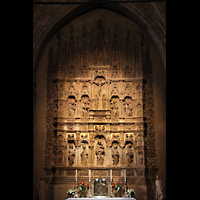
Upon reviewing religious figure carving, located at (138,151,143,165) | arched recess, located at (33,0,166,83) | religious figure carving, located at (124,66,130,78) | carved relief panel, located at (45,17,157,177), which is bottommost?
religious figure carving, located at (138,151,143,165)

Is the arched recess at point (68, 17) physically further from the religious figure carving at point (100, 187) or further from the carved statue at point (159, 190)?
the religious figure carving at point (100, 187)

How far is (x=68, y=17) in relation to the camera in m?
11.9

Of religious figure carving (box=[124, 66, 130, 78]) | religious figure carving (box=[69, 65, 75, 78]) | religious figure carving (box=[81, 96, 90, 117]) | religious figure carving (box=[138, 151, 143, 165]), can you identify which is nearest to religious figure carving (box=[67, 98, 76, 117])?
religious figure carving (box=[81, 96, 90, 117])

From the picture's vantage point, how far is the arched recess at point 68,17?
11.2 m

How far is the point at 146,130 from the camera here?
1145cm

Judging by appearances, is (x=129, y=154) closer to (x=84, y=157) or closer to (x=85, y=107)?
(x=84, y=157)

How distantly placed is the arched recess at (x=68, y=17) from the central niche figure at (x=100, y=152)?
373cm

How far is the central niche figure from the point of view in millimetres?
11250

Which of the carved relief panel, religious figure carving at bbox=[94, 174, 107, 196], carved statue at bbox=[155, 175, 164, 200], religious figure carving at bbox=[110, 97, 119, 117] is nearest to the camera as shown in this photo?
carved statue at bbox=[155, 175, 164, 200]

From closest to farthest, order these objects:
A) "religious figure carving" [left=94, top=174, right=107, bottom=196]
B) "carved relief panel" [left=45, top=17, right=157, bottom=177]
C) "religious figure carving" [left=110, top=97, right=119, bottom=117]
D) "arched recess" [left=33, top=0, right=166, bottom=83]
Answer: "religious figure carving" [left=94, top=174, right=107, bottom=196] < "arched recess" [left=33, top=0, right=166, bottom=83] < "carved relief panel" [left=45, top=17, right=157, bottom=177] < "religious figure carving" [left=110, top=97, right=119, bottom=117]

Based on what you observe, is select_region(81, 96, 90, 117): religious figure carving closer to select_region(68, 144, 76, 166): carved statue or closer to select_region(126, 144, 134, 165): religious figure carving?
select_region(68, 144, 76, 166): carved statue

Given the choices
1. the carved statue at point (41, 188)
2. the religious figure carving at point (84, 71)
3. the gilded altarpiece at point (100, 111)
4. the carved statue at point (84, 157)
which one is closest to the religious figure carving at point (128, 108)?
the gilded altarpiece at point (100, 111)
